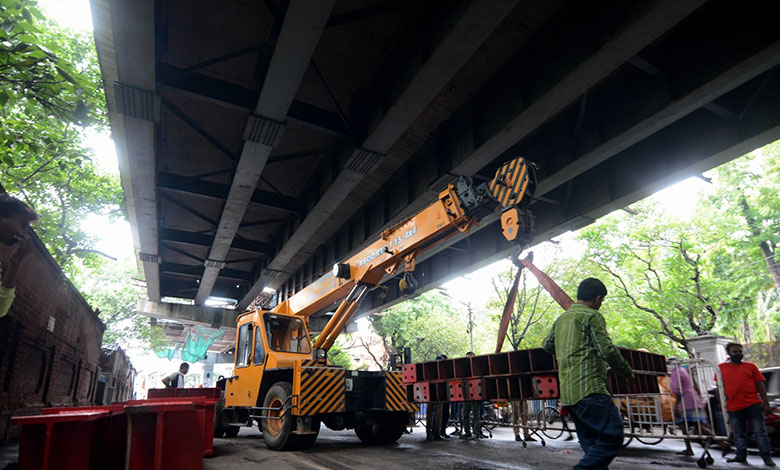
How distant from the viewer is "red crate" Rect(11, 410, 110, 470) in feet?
13.7

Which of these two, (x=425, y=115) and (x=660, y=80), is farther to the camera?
(x=425, y=115)

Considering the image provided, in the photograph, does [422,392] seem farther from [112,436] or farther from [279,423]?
[112,436]

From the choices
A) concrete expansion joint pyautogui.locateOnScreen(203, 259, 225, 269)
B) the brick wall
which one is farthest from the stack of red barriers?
concrete expansion joint pyautogui.locateOnScreen(203, 259, 225, 269)

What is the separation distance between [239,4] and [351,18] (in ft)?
5.55

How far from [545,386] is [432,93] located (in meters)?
4.18

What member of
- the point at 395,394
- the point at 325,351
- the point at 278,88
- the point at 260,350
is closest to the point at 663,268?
the point at 395,394

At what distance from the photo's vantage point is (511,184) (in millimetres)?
6090

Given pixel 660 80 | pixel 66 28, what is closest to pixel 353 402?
pixel 660 80

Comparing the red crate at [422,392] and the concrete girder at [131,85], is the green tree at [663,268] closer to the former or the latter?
the red crate at [422,392]

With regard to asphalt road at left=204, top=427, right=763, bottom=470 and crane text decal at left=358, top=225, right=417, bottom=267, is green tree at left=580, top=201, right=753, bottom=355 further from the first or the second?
crane text decal at left=358, top=225, right=417, bottom=267

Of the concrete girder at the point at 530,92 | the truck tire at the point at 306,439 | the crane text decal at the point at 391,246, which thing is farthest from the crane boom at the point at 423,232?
the truck tire at the point at 306,439

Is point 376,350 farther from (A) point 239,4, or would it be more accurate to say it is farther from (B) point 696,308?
(A) point 239,4

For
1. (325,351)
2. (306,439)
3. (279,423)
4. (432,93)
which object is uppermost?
(432,93)

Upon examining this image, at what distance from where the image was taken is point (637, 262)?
21.2 metres
